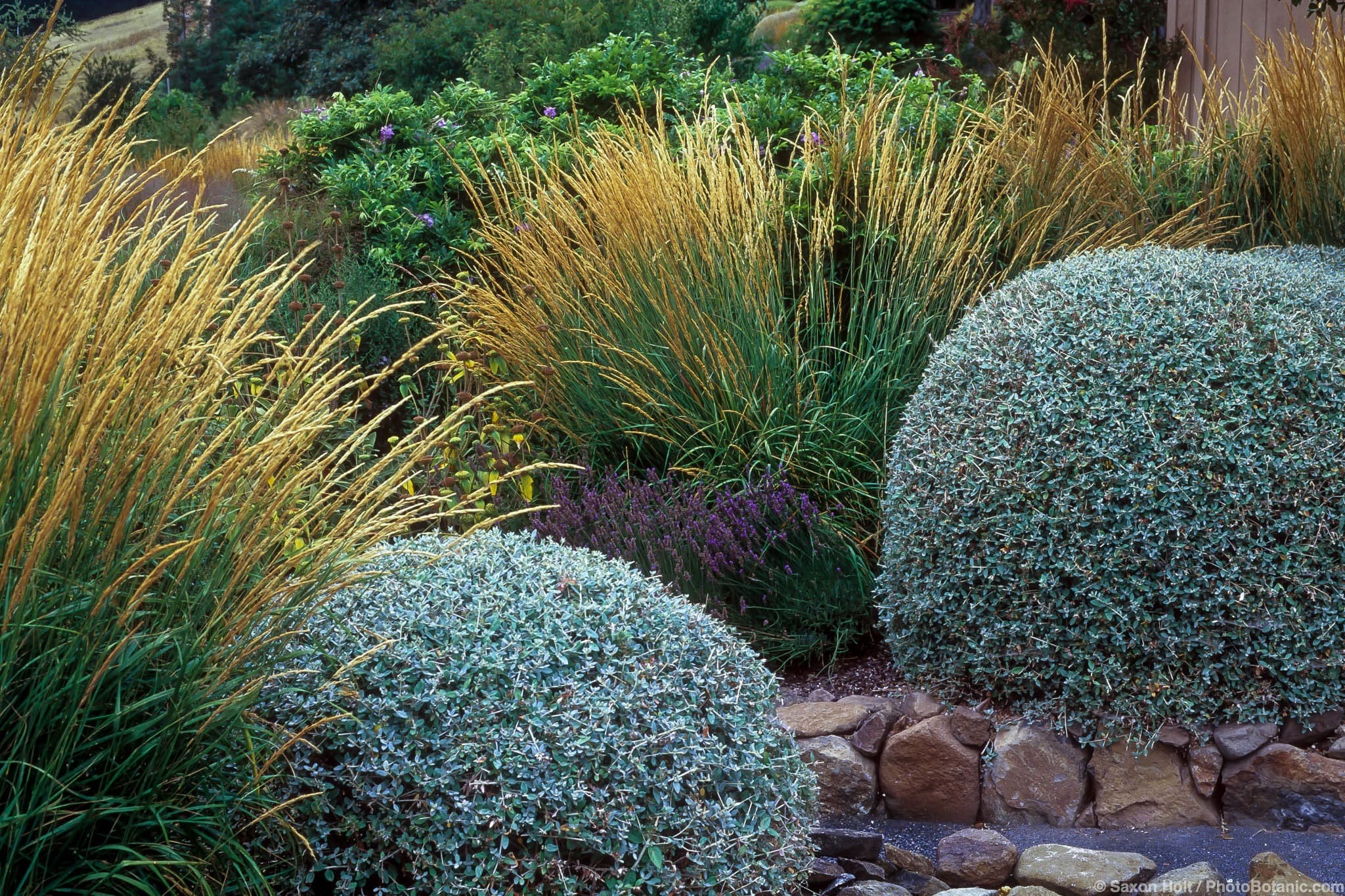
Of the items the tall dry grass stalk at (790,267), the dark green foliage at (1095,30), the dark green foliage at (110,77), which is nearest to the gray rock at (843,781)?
the tall dry grass stalk at (790,267)

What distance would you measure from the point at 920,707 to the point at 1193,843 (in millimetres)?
773

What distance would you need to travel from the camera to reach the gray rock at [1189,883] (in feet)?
8.25

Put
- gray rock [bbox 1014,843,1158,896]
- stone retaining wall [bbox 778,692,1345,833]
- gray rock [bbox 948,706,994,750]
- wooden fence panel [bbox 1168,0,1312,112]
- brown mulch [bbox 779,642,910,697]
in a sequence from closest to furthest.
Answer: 1. gray rock [bbox 1014,843,1158,896]
2. stone retaining wall [bbox 778,692,1345,833]
3. gray rock [bbox 948,706,994,750]
4. brown mulch [bbox 779,642,910,697]
5. wooden fence panel [bbox 1168,0,1312,112]

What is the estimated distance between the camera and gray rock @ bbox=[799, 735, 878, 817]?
3.27 meters

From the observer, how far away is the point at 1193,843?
294cm

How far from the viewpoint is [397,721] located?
2186mm

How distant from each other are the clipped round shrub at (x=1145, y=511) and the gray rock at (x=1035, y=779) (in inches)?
3.6

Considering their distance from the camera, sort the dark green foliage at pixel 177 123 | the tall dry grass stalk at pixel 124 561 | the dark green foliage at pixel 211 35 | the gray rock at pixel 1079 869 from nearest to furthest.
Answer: the tall dry grass stalk at pixel 124 561, the gray rock at pixel 1079 869, the dark green foliage at pixel 177 123, the dark green foliage at pixel 211 35

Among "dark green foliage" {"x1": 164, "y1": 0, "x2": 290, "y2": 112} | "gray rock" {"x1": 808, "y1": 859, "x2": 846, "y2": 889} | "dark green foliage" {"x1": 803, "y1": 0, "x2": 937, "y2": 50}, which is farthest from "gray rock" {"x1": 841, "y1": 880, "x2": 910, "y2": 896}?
"dark green foliage" {"x1": 164, "y1": 0, "x2": 290, "y2": 112}

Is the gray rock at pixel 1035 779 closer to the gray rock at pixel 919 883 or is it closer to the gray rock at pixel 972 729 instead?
the gray rock at pixel 972 729

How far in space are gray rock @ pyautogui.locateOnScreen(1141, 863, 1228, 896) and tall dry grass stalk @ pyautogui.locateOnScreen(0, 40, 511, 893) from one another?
1.86m

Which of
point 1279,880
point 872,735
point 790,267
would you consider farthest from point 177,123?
point 1279,880

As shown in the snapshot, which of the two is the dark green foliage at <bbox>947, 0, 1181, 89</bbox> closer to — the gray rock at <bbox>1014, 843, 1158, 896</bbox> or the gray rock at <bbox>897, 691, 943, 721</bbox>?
the gray rock at <bbox>897, 691, 943, 721</bbox>

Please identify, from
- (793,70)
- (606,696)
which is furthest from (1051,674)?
(793,70)
